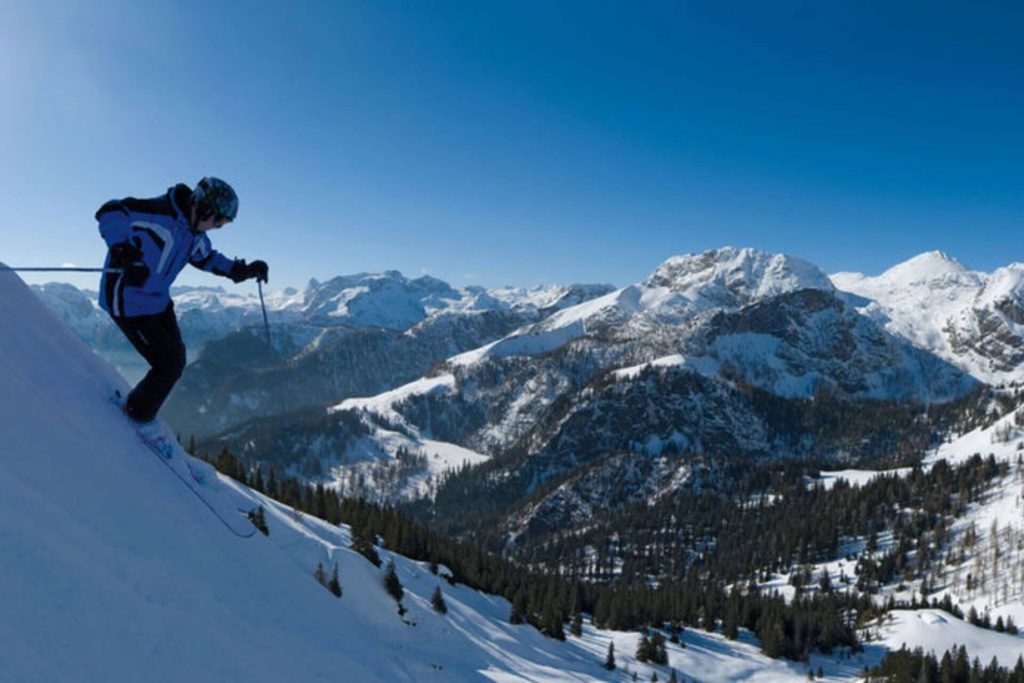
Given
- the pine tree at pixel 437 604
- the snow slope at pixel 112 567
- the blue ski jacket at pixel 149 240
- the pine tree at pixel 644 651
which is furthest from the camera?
the pine tree at pixel 644 651

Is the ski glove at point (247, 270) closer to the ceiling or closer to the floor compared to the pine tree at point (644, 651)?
closer to the ceiling

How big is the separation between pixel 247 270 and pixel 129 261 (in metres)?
3.63

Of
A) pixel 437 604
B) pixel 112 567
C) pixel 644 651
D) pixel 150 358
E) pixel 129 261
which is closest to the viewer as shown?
pixel 112 567

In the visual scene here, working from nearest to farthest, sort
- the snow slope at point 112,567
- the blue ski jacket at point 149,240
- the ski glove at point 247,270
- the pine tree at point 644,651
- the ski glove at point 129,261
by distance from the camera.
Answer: the snow slope at point 112,567, the ski glove at point 129,261, the blue ski jacket at point 149,240, the ski glove at point 247,270, the pine tree at point 644,651

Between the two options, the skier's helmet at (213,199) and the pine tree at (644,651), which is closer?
the skier's helmet at (213,199)

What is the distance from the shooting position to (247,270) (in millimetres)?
12438

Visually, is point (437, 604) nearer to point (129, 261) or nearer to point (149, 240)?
point (149, 240)

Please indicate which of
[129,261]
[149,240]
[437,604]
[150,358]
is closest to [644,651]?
[437,604]

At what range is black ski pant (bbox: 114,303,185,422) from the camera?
9.68 m

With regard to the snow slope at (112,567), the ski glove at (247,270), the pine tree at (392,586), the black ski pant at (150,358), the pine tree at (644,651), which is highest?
the ski glove at (247,270)

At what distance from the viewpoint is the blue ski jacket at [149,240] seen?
892cm

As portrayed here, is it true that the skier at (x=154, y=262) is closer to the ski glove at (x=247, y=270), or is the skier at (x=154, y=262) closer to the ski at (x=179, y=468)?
the ski at (x=179, y=468)

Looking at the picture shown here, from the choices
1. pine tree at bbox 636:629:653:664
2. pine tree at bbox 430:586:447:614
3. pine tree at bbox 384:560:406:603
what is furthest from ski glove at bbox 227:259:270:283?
pine tree at bbox 636:629:653:664

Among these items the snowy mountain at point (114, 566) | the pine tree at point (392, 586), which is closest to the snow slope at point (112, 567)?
the snowy mountain at point (114, 566)
